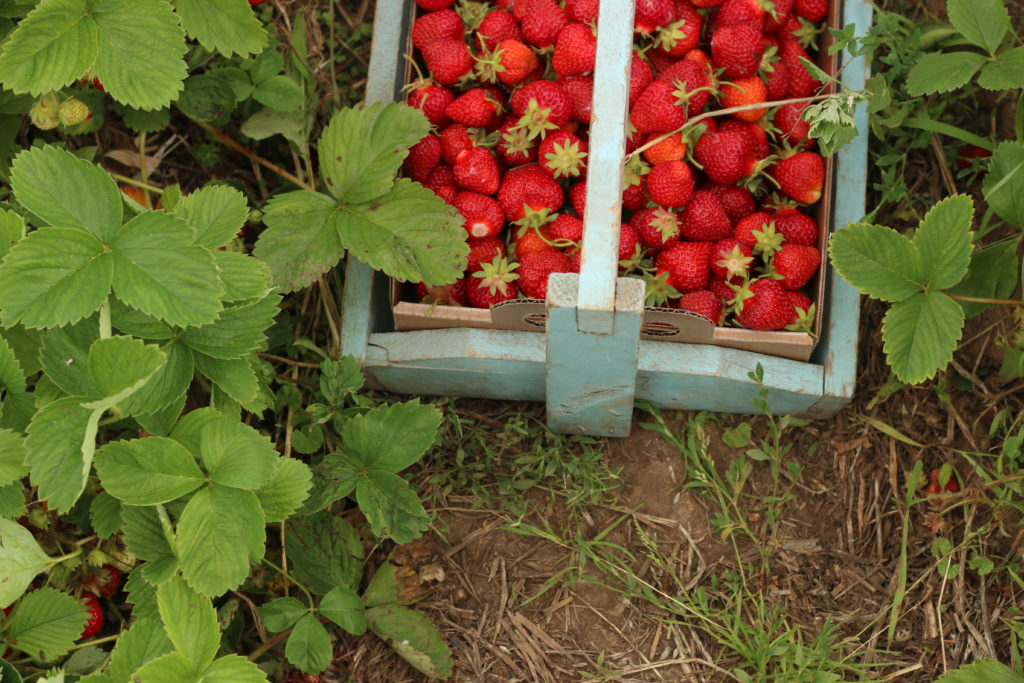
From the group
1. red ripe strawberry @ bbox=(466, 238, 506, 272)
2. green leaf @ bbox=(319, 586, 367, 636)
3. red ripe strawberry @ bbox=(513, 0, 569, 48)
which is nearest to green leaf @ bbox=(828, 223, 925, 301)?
red ripe strawberry @ bbox=(466, 238, 506, 272)

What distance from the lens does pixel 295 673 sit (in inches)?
70.2

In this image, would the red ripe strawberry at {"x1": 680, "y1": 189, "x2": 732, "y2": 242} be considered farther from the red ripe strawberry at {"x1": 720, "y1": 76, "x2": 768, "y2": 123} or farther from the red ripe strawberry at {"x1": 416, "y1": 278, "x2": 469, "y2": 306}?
the red ripe strawberry at {"x1": 416, "y1": 278, "x2": 469, "y2": 306}

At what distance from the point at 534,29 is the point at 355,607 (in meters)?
1.28

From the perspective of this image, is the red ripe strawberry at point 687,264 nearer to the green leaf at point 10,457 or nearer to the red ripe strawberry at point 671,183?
the red ripe strawberry at point 671,183

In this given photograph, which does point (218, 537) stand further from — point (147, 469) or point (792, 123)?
point (792, 123)

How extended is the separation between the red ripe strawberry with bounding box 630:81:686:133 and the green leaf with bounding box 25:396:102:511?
1.21 metres

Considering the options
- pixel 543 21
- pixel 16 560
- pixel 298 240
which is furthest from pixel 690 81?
pixel 16 560

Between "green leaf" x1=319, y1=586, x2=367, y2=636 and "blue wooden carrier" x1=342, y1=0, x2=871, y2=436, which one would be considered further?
"green leaf" x1=319, y1=586, x2=367, y2=636

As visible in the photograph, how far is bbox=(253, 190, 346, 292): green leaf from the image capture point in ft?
5.58

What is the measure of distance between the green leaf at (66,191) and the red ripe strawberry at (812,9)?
1512 mm

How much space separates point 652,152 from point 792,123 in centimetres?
33

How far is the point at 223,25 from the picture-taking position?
66.1 inches

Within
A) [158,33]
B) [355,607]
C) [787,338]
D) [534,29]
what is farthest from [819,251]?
[158,33]

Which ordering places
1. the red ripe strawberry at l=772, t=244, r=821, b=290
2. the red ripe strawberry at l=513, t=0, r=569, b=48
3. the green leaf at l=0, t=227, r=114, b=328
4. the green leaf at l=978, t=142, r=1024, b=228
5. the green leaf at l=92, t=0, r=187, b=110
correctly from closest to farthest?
the green leaf at l=0, t=227, r=114, b=328 → the green leaf at l=92, t=0, r=187, b=110 → the green leaf at l=978, t=142, r=1024, b=228 → the red ripe strawberry at l=772, t=244, r=821, b=290 → the red ripe strawberry at l=513, t=0, r=569, b=48
